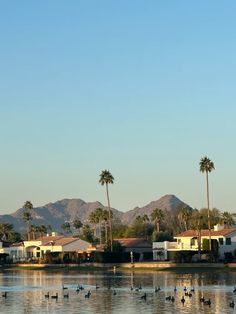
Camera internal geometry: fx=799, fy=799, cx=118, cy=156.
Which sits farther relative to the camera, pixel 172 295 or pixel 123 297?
pixel 172 295

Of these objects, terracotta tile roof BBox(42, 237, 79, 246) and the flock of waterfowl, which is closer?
the flock of waterfowl

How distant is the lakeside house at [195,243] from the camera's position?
15125 cm

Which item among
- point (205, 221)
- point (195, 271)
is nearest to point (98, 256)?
point (195, 271)

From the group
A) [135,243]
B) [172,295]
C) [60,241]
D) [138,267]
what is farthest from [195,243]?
[172,295]

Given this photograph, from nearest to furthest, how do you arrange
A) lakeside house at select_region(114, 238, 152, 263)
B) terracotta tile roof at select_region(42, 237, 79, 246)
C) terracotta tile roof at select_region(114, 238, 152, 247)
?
lakeside house at select_region(114, 238, 152, 263)
terracotta tile roof at select_region(114, 238, 152, 247)
terracotta tile roof at select_region(42, 237, 79, 246)

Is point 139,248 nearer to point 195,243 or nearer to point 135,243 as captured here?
point 135,243

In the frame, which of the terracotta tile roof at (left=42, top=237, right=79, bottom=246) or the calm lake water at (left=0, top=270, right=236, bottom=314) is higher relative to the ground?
the terracotta tile roof at (left=42, top=237, right=79, bottom=246)

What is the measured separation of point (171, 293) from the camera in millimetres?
77688

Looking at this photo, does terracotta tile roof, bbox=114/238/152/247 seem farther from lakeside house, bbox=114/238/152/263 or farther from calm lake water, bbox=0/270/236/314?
calm lake water, bbox=0/270/236/314

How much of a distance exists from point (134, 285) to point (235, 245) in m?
63.6

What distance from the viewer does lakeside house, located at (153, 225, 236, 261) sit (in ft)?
496

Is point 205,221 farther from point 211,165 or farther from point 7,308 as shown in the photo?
point 7,308

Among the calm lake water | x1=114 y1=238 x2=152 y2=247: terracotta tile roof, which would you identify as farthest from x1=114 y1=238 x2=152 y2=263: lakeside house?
the calm lake water

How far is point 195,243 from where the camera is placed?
15850 centimetres
